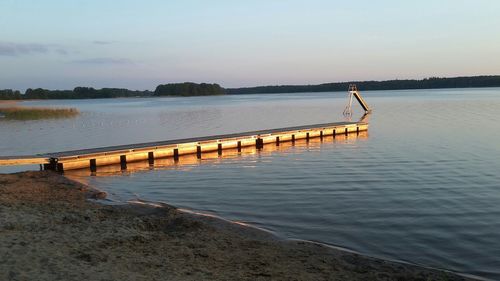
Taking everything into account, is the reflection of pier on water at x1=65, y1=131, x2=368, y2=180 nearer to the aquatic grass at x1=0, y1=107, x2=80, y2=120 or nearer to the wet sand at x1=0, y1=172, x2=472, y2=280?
the wet sand at x1=0, y1=172, x2=472, y2=280

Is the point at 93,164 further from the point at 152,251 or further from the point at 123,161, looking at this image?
the point at 152,251

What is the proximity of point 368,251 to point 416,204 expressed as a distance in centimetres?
437

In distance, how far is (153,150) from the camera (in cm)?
2242

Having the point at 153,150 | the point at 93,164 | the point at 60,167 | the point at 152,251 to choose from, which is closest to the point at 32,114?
the point at 153,150

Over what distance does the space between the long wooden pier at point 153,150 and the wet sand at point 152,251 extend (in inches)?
280

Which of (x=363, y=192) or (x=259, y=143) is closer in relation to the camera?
(x=363, y=192)

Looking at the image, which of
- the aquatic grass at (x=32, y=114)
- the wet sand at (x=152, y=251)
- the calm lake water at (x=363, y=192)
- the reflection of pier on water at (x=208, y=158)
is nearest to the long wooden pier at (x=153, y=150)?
the reflection of pier on water at (x=208, y=158)

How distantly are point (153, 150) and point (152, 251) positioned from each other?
571 inches

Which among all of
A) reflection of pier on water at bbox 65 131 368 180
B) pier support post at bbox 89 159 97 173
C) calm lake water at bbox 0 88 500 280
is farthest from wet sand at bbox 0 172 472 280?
pier support post at bbox 89 159 97 173

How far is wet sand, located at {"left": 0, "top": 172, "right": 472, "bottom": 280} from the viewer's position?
6973 mm

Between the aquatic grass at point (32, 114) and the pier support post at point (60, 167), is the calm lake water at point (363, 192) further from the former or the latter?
the aquatic grass at point (32, 114)

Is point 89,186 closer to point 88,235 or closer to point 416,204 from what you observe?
point 88,235

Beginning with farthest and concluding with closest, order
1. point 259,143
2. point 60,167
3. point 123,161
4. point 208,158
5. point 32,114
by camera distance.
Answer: point 32,114 → point 259,143 → point 208,158 → point 123,161 → point 60,167

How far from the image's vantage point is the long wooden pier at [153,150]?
19000 mm
